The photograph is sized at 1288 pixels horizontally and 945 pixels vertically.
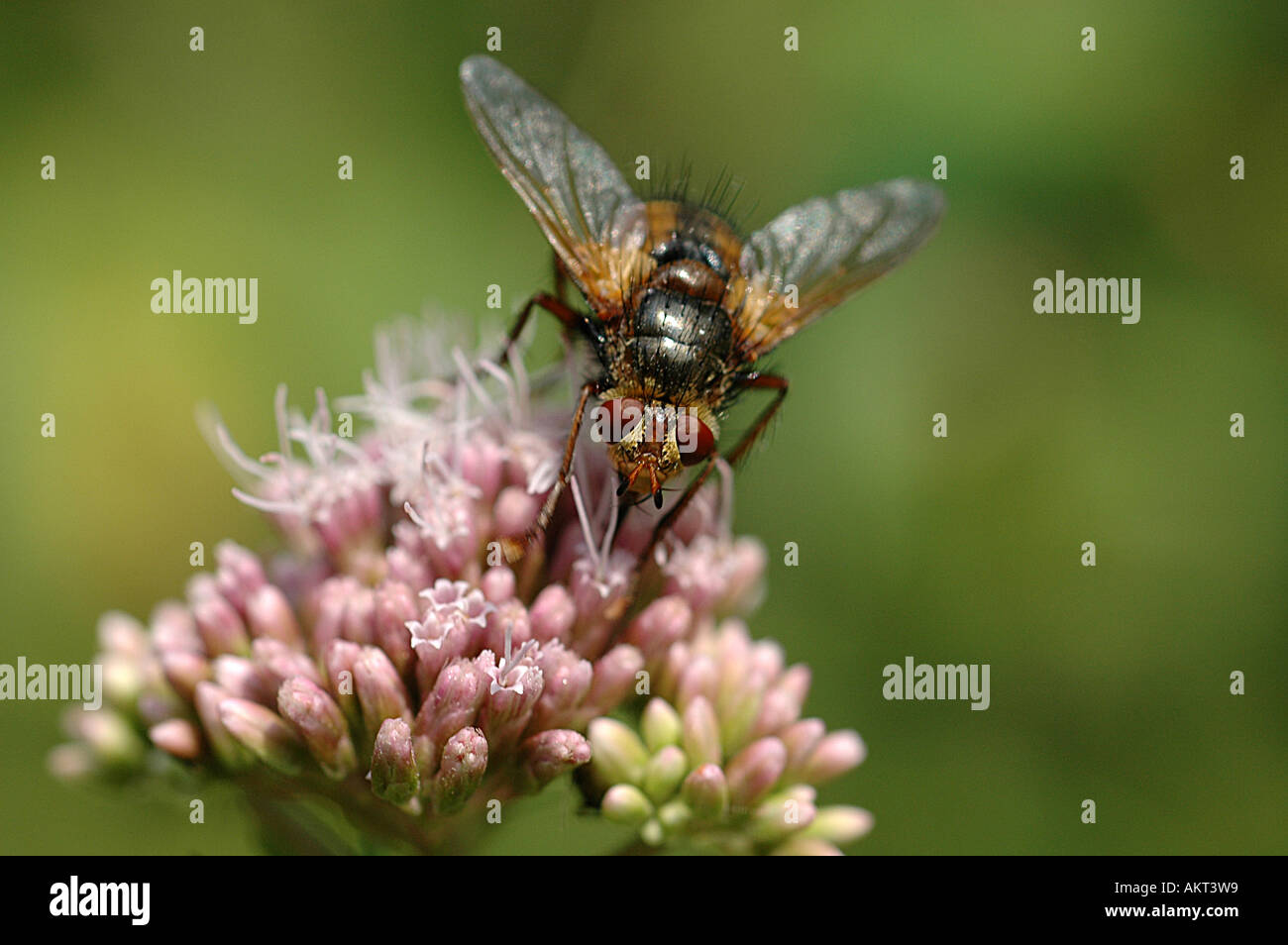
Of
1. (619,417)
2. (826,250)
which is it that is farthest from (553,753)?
(826,250)

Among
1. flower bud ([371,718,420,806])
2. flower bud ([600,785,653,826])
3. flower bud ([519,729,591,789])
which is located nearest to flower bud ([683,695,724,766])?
flower bud ([600,785,653,826])

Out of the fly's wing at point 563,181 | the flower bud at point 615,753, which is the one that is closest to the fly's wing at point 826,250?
the fly's wing at point 563,181

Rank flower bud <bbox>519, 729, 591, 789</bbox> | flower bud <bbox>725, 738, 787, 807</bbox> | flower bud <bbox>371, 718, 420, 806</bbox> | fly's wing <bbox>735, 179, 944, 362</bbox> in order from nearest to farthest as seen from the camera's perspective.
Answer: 1. flower bud <bbox>371, 718, 420, 806</bbox>
2. flower bud <bbox>519, 729, 591, 789</bbox>
3. flower bud <bbox>725, 738, 787, 807</bbox>
4. fly's wing <bbox>735, 179, 944, 362</bbox>

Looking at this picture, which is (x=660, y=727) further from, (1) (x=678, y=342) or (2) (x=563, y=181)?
(2) (x=563, y=181)

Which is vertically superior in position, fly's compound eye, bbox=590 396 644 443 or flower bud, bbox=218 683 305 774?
fly's compound eye, bbox=590 396 644 443

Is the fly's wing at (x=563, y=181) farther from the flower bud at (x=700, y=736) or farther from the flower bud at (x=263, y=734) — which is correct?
the flower bud at (x=263, y=734)

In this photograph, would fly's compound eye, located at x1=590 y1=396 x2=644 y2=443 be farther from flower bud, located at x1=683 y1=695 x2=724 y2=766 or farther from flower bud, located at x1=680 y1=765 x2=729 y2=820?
flower bud, located at x1=680 y1=765 x2=729 y2=820
